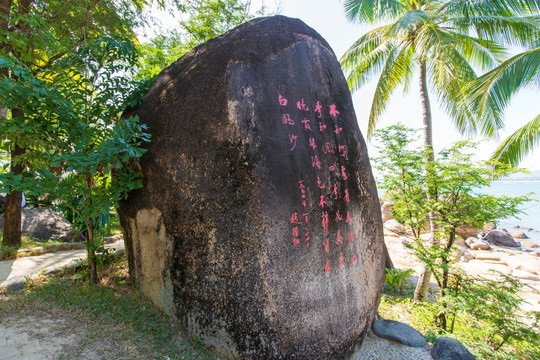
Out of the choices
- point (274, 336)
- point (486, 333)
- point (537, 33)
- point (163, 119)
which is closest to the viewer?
point (274, 336)

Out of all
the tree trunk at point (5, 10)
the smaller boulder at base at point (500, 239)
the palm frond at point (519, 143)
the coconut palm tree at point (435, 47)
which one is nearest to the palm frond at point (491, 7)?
the coconut palm tree at point (435, 47)

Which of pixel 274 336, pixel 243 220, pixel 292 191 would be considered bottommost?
pixel 274 336

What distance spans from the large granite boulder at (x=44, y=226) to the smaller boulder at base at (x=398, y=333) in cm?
807

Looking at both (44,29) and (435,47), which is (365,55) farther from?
(44,29)

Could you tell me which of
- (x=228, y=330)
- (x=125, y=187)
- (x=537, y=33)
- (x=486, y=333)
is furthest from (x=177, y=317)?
(x=537, y=33)

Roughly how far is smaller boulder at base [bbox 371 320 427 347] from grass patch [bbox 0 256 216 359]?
2160mm

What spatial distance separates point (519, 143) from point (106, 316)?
1112 centimetres

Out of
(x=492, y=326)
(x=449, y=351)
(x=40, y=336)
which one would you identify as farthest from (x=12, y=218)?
(x=492, y=326)

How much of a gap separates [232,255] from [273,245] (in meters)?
0.41

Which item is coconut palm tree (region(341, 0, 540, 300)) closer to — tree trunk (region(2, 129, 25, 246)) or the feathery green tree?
the feathery green tree

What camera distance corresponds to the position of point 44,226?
8.31 metres

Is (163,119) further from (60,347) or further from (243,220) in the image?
(60,347)

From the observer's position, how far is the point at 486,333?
4.08 m

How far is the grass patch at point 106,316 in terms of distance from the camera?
2.78 m
